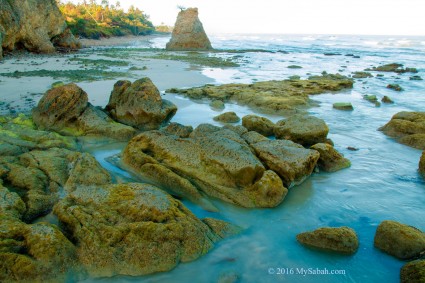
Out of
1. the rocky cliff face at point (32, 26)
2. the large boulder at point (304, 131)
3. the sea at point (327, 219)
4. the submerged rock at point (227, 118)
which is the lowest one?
the sea at point (327, 219)

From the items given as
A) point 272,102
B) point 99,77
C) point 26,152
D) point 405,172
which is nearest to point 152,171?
point 26,152

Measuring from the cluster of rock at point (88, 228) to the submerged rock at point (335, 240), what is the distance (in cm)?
115

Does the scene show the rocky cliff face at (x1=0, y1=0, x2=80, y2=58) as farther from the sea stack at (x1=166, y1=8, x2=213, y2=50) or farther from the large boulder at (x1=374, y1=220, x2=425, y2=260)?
the large boulder at (x1=374, y1=220, x2=425, y2=260)

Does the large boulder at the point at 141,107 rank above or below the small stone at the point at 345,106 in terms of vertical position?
above

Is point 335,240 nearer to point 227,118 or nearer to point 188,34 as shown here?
point 227,118

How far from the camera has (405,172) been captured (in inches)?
284

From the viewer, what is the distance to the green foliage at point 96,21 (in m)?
45.1

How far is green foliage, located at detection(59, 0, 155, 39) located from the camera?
148 ft

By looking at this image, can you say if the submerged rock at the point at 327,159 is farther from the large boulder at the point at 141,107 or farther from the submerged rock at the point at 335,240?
the large boulder at the point at 141,107

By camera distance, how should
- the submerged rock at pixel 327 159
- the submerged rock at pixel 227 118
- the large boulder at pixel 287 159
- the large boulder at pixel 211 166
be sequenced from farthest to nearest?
the submerged rock at pixel 227 118 < the submerged rock at pixel 327 159 < the large boulder at pixel 287 159 < the large boulder at pixel 211 166

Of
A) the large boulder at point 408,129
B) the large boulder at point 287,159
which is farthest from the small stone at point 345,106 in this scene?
the large boulder at point 287,159

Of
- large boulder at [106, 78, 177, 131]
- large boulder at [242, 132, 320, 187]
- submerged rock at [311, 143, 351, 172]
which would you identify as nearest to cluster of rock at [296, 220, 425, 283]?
large boulder at [242, 132, 320, 187]

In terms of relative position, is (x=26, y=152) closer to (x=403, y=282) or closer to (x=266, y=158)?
(x=266, y=158)

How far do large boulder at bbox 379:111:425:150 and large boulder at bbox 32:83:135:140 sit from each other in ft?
24.3
